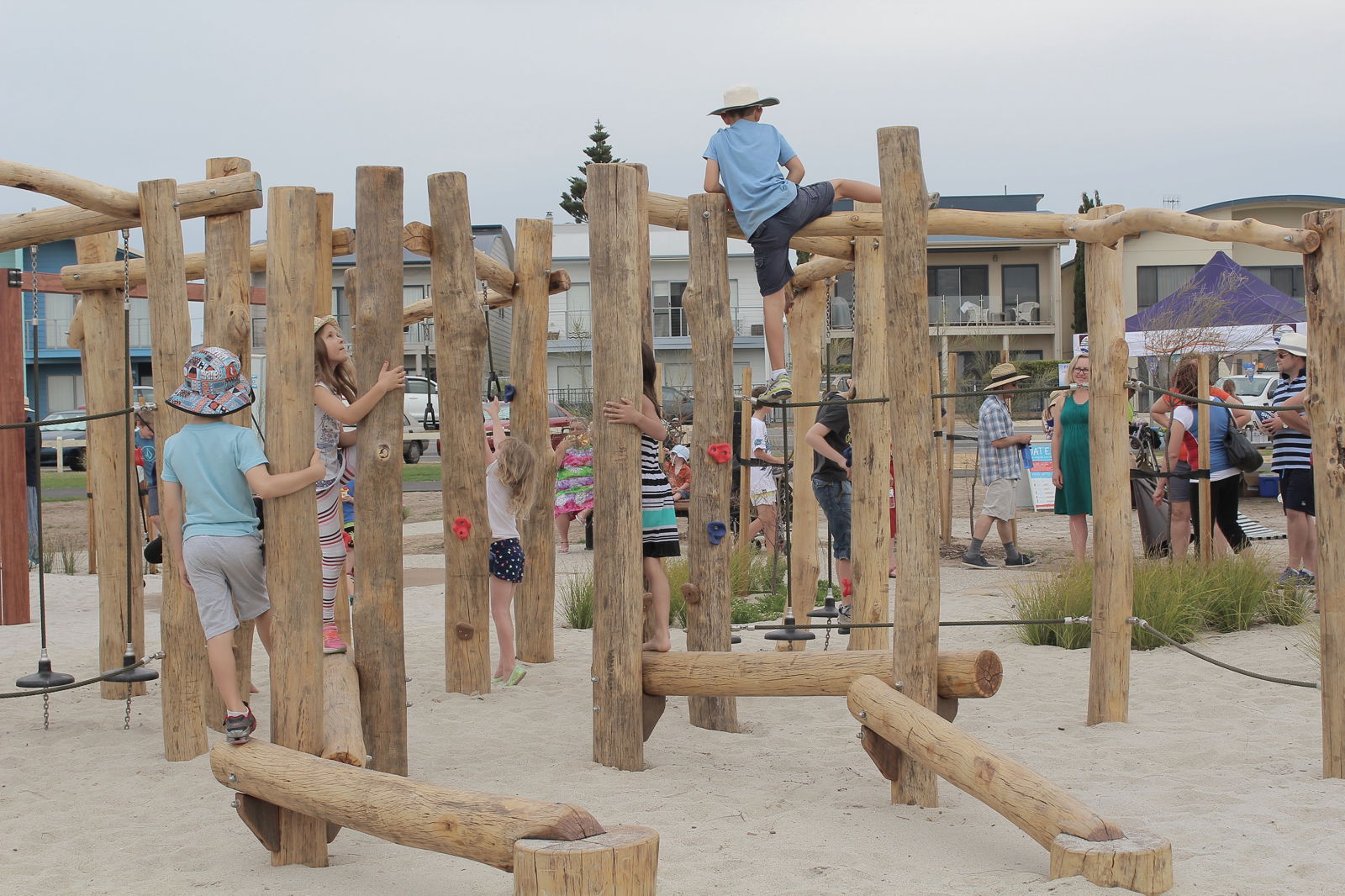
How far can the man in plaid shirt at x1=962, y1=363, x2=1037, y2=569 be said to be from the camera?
10.7 metres

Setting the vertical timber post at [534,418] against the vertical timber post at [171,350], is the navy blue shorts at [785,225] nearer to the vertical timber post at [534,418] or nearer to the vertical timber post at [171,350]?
the vertical timber post at [534,418]

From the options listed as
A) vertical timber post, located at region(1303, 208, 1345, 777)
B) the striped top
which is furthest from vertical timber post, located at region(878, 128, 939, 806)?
the striped top

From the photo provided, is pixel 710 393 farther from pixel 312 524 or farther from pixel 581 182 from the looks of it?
pixel 581 182

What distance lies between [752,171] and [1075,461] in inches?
209

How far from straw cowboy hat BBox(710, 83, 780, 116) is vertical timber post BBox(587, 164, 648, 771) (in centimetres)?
84

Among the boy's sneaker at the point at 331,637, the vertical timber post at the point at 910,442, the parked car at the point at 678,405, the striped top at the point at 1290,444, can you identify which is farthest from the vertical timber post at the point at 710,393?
the parked car at the point at 678,405

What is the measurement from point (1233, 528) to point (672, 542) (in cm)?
558

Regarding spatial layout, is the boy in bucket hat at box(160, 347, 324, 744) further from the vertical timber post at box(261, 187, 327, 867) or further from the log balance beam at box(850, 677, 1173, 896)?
the log balance beam at box(850, 677, 1173, 896)

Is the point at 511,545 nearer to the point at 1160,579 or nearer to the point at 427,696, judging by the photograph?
the point at 427,696

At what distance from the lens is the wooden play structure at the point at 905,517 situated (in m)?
4.41

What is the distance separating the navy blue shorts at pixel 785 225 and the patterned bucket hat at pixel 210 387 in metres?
2.22

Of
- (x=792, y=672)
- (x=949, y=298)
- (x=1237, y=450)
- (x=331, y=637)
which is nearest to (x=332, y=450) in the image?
(x=331, y=637)

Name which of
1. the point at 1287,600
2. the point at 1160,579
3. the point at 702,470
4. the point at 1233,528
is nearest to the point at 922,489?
the point at 702,470

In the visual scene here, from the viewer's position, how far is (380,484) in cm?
454
